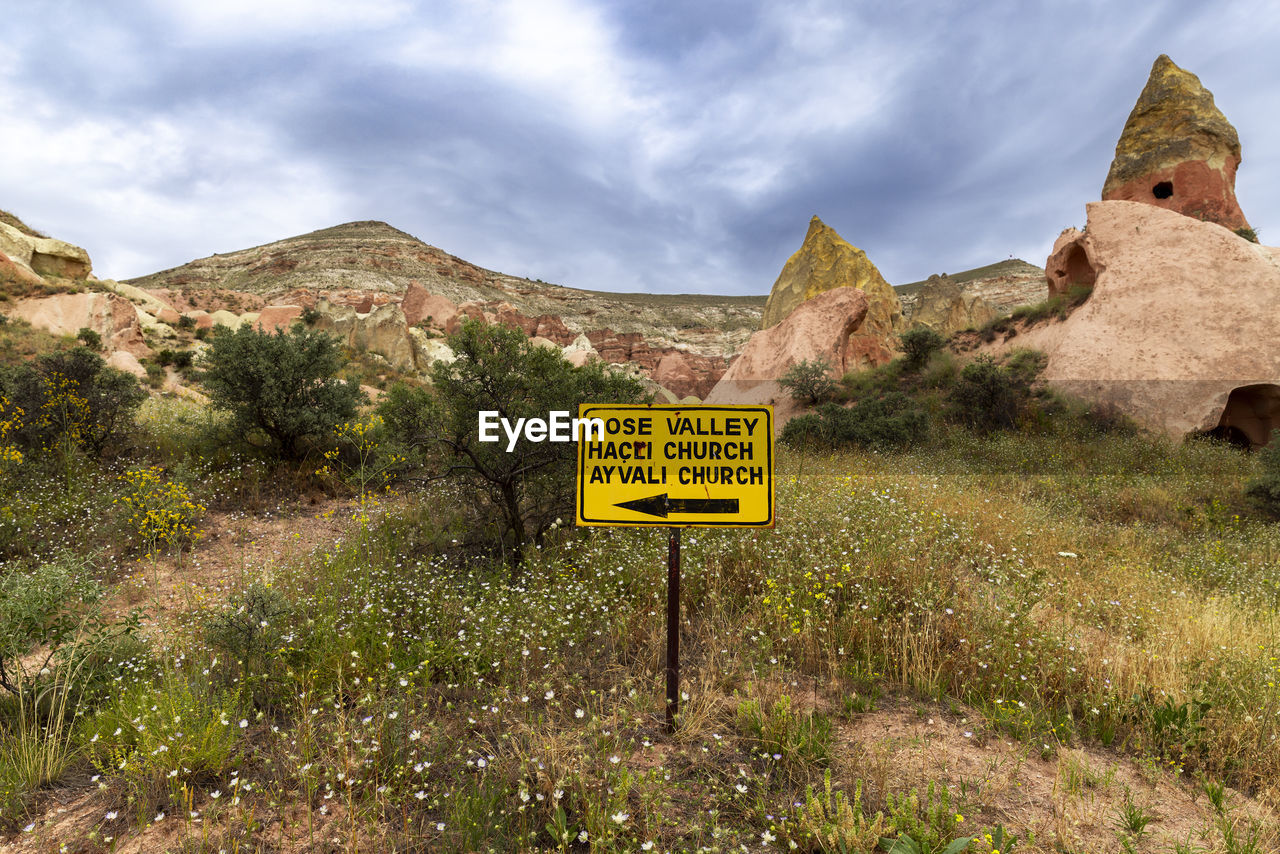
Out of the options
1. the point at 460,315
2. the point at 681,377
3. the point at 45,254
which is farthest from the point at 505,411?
the point at 681,377

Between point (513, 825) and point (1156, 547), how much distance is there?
827 cm

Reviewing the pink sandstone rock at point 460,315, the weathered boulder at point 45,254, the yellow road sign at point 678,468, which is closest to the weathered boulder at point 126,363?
the weathered boulder at point 45,254

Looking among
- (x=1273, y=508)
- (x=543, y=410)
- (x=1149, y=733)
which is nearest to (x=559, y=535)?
(x=543, y=410)

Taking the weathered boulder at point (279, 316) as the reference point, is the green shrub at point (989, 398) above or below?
below

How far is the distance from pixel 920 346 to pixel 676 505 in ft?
61.7

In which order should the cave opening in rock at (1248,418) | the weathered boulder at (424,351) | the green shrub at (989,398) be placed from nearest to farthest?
the cave opening in rock at (1248,418) → the green shrub at (989,398) → the weathered boulder at (424,351)

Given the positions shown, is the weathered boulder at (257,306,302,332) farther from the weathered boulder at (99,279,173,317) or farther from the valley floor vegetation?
the valley floor vegetation

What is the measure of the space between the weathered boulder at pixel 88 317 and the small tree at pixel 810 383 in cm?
2340

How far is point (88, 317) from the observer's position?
19.0 m

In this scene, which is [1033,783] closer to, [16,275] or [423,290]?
[16,275]

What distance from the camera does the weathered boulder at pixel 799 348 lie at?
21.3 m

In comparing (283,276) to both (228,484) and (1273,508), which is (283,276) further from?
(1273,508)

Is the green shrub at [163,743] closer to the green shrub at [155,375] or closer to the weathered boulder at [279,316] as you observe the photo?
the green shrub at [155,375]

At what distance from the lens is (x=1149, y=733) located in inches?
114
